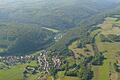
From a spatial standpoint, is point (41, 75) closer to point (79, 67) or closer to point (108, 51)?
point (79, 67)

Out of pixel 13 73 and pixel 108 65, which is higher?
pixel 108 65

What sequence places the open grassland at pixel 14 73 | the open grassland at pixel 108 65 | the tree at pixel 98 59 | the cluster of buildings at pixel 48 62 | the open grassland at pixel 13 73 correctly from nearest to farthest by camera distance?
the open grassland at pixel 108 65
the tree at pixel 98 59
the open grassland at pixel 14 73
the open grassland at pixel 13 73
the cluster of buildings at pixel 48 62

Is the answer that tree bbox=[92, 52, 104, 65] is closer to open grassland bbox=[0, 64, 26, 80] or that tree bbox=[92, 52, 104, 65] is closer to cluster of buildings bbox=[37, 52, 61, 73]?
cluster of buildings bbox=[37, 52, 61, 73]

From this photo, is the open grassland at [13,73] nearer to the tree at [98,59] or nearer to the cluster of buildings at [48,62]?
the cluster of buildings at [48,62]

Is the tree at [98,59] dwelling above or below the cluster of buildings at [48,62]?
above

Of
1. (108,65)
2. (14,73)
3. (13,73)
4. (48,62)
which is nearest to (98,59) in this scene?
(108,65)

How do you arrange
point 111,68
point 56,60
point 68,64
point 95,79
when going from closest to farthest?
point 95,79, point 111,68, point 68,64, point 56,60

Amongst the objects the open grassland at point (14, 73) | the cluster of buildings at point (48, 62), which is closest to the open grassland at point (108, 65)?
the cluster of buildings at point (48, 62)

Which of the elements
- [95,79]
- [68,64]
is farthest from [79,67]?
[95,79]

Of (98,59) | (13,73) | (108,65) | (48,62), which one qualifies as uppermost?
(98,59)

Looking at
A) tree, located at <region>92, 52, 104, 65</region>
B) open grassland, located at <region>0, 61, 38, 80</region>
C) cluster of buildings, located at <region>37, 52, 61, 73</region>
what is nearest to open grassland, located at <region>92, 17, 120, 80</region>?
tree, located at <region>92, 52, 104, 65</region>

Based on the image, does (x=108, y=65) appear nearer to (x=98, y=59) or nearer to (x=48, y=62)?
(x=98, y=59)
